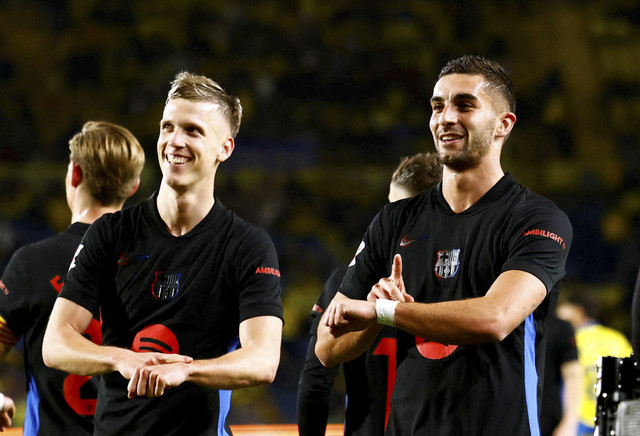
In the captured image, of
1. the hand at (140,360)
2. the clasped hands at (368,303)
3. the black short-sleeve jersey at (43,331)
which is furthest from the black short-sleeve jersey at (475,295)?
the black short-sleeve jersey at (43,331)

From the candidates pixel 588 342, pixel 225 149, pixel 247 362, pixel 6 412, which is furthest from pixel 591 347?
pixel 6 412

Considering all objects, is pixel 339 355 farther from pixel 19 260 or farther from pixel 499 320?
pixel 19 260

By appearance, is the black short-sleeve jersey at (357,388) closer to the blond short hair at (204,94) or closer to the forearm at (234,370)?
the forearm at (234,370)

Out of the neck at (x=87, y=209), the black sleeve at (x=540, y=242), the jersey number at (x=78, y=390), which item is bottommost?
the jersey number at (x=78, y=390)

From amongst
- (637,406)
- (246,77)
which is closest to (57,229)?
(246,77)

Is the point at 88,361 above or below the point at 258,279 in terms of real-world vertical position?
below

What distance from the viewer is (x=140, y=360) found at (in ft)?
8.23

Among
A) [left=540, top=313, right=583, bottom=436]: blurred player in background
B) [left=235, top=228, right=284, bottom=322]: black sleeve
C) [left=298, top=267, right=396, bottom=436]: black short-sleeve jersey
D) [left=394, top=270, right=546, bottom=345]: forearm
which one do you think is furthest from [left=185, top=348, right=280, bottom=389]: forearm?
[left=540, top=313, right=583, bottom=436]: blurred player in background

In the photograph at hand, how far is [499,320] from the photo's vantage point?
7.95 feet

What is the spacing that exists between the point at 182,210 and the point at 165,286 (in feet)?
0.98

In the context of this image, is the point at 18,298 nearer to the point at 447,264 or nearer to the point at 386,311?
the point at 386,311

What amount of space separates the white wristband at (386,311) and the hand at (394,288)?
0.10ft

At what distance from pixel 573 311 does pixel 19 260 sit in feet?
19.3

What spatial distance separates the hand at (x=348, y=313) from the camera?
2.55 meters
